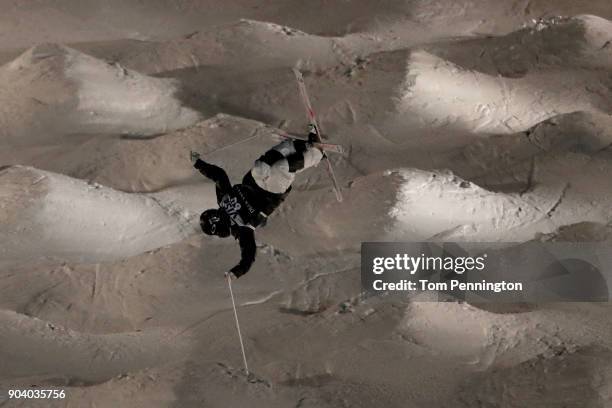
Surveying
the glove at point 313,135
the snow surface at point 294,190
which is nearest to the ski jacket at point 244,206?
the glove at point 313,135

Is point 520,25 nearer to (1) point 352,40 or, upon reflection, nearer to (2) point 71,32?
(1) point 352,40

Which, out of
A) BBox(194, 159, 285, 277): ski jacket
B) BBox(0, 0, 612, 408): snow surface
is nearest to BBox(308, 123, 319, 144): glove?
BBox(194, 159, 285, 277): ski jacket

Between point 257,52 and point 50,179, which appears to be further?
point 257,52

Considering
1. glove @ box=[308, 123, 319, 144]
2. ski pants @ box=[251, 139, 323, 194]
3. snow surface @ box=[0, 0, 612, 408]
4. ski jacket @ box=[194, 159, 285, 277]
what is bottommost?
snow surface @ box=[0, 0, 612, 408]

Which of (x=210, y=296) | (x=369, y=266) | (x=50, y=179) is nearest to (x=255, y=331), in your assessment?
(x=210, y=296)

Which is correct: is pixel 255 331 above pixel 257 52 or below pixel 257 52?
below

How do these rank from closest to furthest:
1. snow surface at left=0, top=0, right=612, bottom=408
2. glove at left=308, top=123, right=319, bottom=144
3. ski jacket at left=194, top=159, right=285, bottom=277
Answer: glove at left=308, top=123, right=319, bottom=144 → ski jacket at left=194, top=159, right=285, bottom=277 → snow surface at left=0, top=0, right=612, bottom=408

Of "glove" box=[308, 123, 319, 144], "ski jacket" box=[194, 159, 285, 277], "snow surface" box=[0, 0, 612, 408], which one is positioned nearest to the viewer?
"glove" box=[308, 123, 319, 144]

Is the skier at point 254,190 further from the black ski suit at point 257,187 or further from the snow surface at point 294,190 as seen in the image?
the snow surface at point 294,190

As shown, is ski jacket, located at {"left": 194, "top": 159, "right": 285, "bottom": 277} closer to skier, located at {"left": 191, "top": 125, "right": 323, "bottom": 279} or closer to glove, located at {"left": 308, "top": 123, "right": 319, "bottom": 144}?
skier, located at {"left": 191, "top": 125, "right": 323, "bottom": 279}
